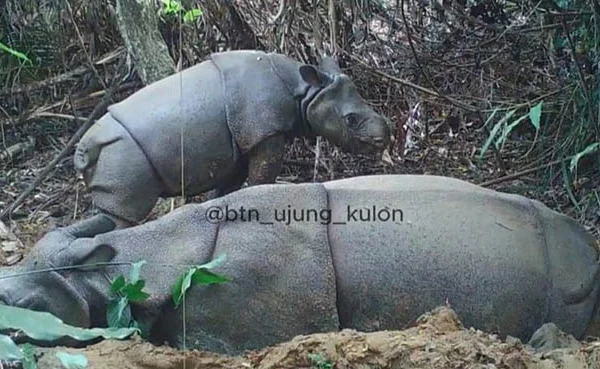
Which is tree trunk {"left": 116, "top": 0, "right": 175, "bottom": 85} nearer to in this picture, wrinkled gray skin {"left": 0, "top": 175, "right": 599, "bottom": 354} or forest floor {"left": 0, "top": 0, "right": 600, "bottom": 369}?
forest floor {"left": 0, "top": 0, "right": 600, "bottom": 369}

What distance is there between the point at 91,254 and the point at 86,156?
5.01 feet

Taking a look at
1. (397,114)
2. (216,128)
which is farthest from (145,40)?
(397,114)

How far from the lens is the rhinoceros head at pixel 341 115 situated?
5.89 meters

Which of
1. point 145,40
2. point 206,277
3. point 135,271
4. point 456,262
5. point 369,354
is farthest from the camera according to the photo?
point 145,40

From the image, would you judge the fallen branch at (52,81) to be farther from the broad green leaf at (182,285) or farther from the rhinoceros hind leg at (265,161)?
the broad green leaf at (182,285)

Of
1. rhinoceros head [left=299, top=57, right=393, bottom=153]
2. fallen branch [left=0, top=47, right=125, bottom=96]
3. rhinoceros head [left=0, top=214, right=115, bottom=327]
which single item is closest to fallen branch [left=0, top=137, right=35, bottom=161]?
fallen branch [left=0, top=47, right=125, bottom=96]

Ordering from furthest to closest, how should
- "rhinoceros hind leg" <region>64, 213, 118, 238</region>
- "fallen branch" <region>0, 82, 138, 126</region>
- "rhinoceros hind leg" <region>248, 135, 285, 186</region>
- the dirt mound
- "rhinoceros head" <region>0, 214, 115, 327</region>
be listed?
"fallen branch" <region>0, 82, 138, 126</region> → "rhinoceros hind leg" <region>248, 135, 285, 186</region> → "rhinoceros hind leg" <region>64, 213, 118, 238</region> → "rhinoceros head" <region>0, 214, 115, 327</region> → the dirt mound

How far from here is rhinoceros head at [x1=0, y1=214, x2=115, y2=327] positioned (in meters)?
3.77

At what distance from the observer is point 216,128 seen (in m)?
5.60

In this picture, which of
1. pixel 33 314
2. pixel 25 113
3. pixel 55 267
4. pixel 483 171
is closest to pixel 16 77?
pixel 25 113

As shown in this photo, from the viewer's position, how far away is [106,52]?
7914 mm

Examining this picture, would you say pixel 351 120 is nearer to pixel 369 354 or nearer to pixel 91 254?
pixel 91 254

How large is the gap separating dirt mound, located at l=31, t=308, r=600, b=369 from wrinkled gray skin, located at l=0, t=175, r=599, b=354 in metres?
0.37

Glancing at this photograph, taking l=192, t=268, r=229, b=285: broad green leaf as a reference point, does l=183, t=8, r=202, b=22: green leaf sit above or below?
above
